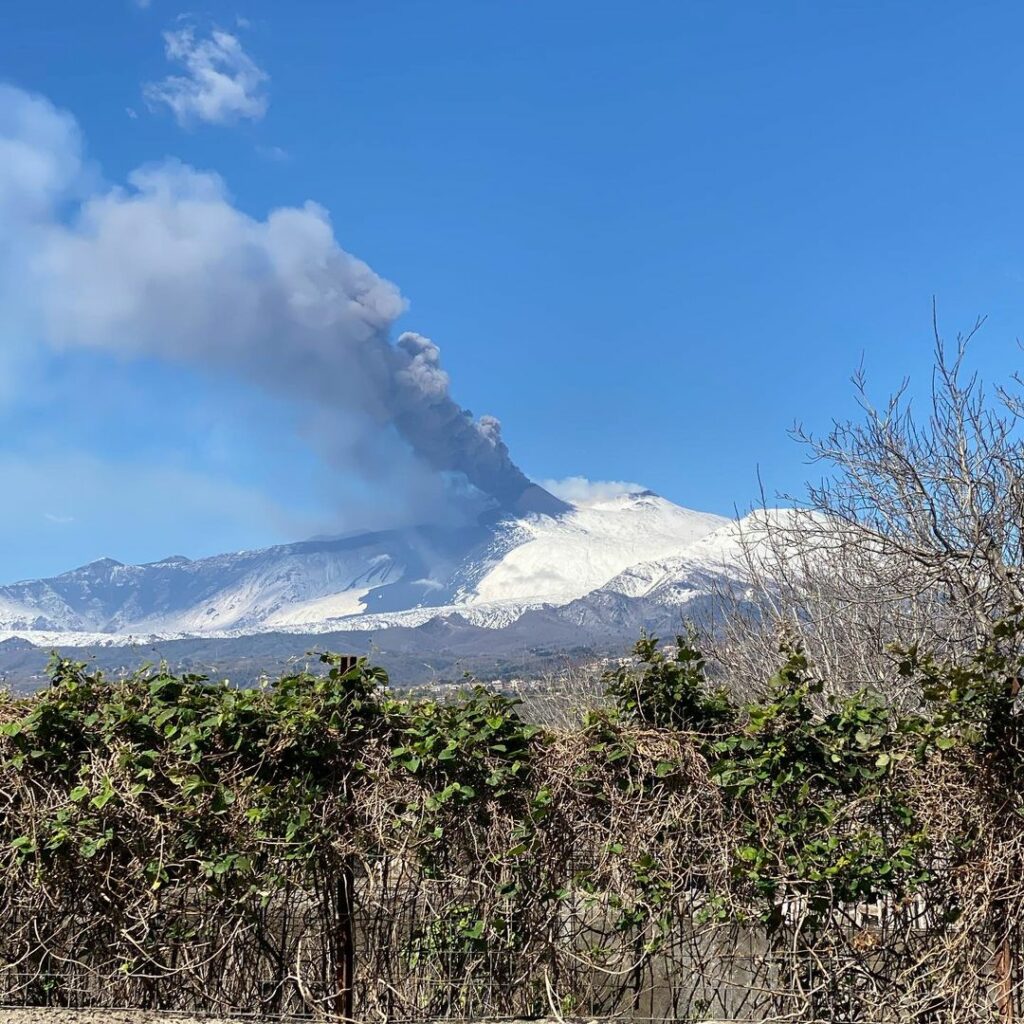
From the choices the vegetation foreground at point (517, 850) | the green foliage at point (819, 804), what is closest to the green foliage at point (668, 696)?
the vegetation foreground at point (517, 850)

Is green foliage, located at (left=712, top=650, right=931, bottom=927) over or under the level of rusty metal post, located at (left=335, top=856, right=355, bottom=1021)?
over

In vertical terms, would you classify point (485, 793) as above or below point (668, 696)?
below

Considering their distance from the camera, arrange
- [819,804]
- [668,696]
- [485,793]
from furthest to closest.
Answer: [668,696] < [485,793] < [819,804]

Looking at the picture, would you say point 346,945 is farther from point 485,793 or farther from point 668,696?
point 668,696

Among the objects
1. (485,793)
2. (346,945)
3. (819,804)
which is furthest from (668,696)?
(346,945)

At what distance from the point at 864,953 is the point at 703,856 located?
962mm

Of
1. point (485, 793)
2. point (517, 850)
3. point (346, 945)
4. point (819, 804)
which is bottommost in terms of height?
point (346, 945)

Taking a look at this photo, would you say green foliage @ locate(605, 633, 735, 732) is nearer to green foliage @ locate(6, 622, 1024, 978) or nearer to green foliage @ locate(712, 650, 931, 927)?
green foliage @ locate(6, 622, 1024, 978)

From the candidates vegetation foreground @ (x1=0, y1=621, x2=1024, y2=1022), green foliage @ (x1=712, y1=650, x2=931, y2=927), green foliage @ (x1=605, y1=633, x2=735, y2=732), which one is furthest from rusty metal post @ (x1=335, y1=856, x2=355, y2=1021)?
green foliage @ (x1=712, y1=650, x2=931, y2=927)

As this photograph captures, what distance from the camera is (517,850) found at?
537cm

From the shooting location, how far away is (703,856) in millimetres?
5406

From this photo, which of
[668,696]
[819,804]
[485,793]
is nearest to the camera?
[819,804]

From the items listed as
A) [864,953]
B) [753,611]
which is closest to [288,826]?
[864,953]

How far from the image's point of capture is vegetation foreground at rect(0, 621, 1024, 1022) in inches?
207
